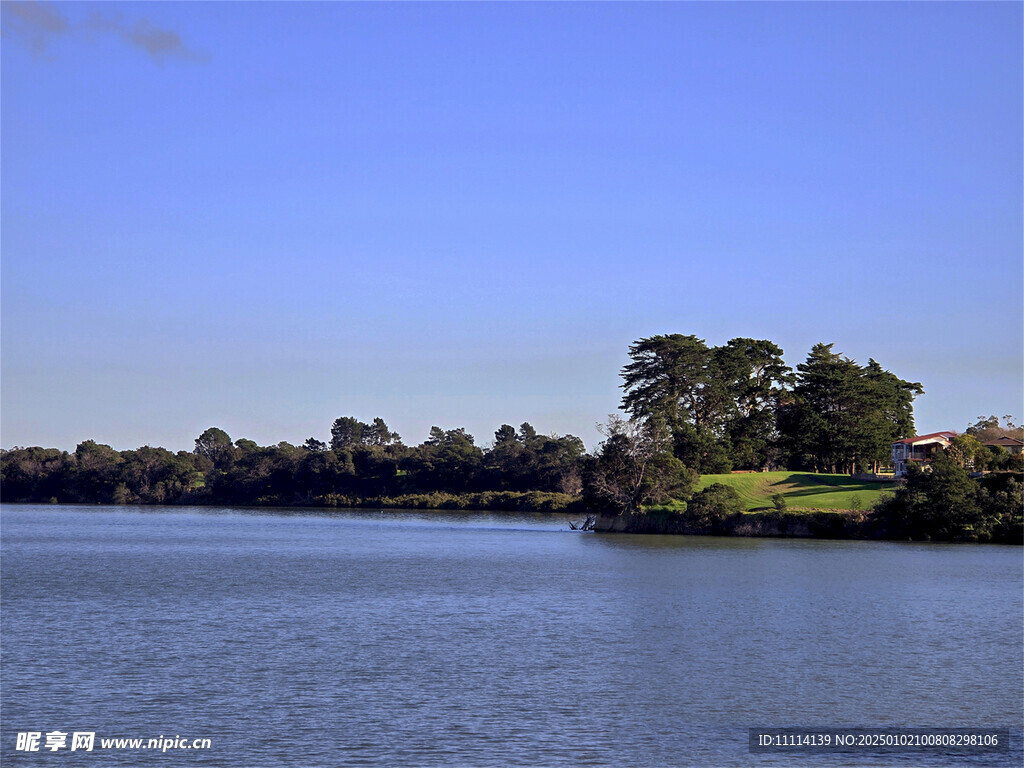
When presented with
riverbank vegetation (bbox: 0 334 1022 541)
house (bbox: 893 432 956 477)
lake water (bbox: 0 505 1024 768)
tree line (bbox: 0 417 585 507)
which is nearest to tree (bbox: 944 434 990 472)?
riverbank vegetation (bbox: 0 334 1022 541)

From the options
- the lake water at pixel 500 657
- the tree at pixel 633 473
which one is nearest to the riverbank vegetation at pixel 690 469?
the tree at pixel 633 473

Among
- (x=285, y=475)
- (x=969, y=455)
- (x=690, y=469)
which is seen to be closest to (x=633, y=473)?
(x=690, y=469)

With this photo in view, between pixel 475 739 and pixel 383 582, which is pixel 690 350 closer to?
pixel 383 582

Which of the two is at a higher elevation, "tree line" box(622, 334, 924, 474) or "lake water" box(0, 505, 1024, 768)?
"tree line" box(622, 334, 924, 474)

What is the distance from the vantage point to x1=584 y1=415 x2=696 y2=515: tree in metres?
86.2

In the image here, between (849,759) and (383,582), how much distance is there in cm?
3099

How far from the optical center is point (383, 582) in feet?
159

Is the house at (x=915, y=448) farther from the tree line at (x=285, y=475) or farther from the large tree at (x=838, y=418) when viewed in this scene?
the tree line at (x=285, y=475)

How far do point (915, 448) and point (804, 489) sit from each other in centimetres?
1782

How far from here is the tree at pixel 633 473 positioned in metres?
86.2

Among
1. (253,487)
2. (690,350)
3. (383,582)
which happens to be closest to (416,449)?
(253,487)

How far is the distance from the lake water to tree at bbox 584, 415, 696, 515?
2794 cm

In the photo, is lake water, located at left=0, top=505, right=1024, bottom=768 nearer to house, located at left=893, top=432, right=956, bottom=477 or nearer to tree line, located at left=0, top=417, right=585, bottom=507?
house, located at left=893, top=432, right=956, bottom=477

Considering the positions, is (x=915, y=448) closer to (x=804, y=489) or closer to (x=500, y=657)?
(x=804, y=489)
